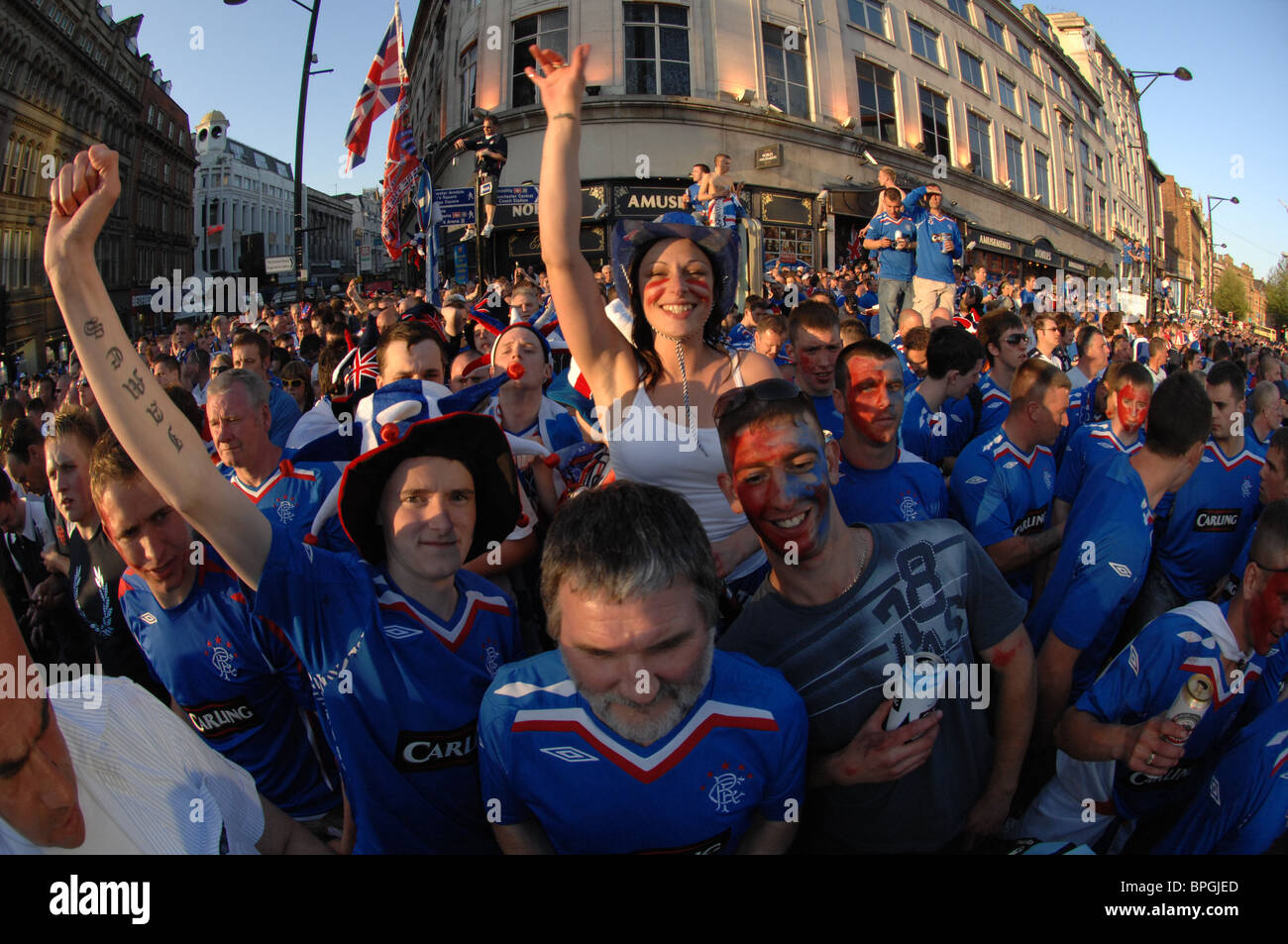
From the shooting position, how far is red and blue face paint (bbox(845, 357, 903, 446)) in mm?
3475

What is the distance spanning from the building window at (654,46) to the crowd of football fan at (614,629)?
2259 cm

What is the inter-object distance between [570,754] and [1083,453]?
14.3 feet

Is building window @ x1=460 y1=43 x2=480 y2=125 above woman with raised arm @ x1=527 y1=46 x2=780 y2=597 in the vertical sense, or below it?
above

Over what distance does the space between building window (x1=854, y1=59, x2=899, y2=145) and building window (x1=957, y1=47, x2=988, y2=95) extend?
7174 millimetres

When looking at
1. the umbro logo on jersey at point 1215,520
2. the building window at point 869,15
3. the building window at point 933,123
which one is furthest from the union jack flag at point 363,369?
the building window at point 933,123

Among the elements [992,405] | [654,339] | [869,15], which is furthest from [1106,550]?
[869,15]

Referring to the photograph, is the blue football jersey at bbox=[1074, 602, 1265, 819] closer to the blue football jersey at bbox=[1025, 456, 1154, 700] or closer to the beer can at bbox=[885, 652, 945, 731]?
the blue football jersey at bbox=[1025, 456, 1154, 700]

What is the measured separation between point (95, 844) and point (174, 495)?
2.57 ft

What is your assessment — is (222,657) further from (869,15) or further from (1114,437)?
(869,15)

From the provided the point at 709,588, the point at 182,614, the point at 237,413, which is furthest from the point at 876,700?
the point at 237,413

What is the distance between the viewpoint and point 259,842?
1858 mm

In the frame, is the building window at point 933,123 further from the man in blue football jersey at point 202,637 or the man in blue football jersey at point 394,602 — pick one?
the man in blue football jersey at point 202,637

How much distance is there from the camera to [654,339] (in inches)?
121

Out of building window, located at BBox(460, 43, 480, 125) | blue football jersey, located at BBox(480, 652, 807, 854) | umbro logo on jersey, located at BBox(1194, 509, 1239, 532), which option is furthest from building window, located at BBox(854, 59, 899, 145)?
blue football jersey, located at BBox(480, 652, 807, 854)
